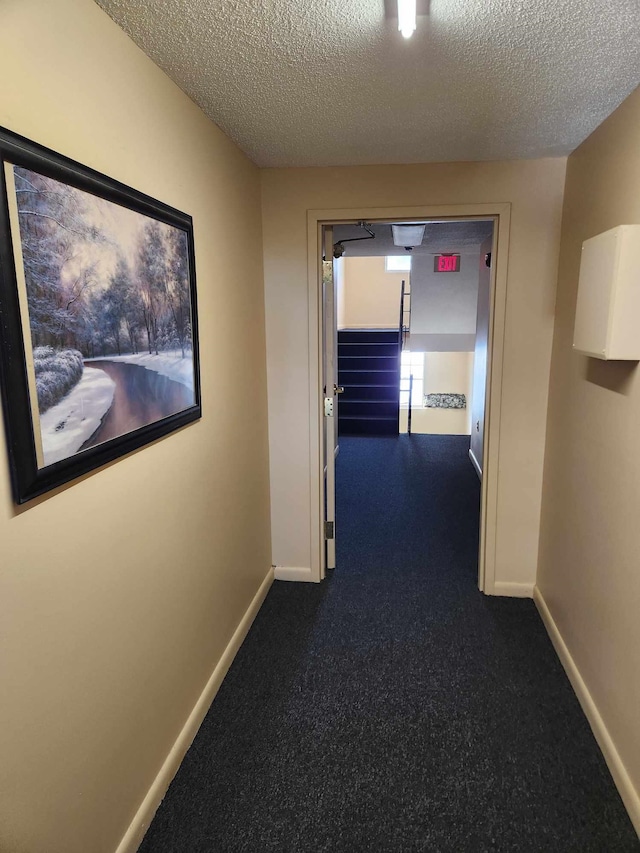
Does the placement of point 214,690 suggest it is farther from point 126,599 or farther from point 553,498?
point 553,498

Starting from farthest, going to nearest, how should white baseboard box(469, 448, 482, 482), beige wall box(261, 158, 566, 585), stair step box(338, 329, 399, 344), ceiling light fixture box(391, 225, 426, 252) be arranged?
stair step box(338, 329, 399, 344) < white baseboard box(469, 448, 482, 482) < ceiling light fixture box(391, 225, 426, 252) < beige wall box(261, 158, 566, 585)

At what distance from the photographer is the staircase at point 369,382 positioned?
6645mm

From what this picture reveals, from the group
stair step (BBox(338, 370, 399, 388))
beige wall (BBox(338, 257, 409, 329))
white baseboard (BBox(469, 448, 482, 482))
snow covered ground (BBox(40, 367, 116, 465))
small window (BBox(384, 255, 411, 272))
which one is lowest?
white baseboard (BBox(469, 448, 482, 482))

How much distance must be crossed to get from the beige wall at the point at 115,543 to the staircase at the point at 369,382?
442 centimetres

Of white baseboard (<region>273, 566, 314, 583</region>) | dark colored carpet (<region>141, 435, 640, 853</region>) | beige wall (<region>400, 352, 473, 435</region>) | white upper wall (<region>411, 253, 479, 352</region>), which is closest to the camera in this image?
dark colored carpet (<region>141, 435, 640, 853</region>)

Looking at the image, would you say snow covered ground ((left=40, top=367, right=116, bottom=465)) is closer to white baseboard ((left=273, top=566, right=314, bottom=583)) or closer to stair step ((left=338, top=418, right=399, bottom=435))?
white baseboard ((left=273, top=566, right=314, bottom=583))

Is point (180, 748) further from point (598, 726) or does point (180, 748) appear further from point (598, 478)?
point (598, 478)

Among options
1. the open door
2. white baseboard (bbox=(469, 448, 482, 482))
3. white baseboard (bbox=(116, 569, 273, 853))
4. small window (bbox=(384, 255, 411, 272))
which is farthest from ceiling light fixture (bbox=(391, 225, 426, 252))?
small window (bbox=(384, 255, 411, 272))

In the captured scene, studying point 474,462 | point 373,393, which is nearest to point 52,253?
point 474,462

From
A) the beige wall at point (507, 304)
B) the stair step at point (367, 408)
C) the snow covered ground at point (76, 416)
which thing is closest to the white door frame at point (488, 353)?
the beige wall at point (507, 304)

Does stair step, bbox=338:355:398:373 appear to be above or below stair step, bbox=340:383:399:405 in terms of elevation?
above

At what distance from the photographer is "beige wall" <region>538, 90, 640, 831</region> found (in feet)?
5.40

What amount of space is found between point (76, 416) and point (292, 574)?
6.95 ft

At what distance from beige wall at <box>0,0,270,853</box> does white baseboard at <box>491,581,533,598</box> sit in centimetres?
146
